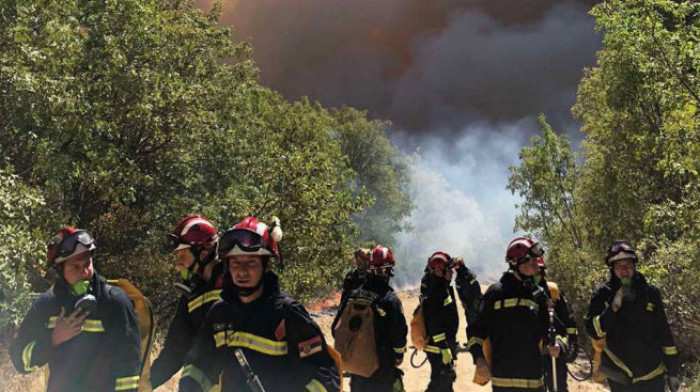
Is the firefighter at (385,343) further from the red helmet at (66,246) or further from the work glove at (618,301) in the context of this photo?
the red helmet at (66,246)

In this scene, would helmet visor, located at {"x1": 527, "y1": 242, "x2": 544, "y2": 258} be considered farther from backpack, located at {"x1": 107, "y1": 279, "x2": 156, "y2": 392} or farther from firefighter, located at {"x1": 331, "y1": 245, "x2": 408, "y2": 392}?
backpack, located at {"x1": 107, "y1": 279, "x2": 156, "y2": 392}

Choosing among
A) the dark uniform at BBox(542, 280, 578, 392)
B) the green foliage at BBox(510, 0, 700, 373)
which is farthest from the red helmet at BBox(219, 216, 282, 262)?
the green foliage at BBox(510, 0, 700, 373)

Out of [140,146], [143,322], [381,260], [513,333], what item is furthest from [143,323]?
[140,146]

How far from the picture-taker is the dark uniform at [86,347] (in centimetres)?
354

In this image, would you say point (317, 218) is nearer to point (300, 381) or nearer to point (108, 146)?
point (108, 146)

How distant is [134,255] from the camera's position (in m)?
13.4

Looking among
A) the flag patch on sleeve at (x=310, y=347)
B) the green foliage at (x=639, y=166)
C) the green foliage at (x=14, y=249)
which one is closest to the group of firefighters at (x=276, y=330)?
the flag patch on sleeve at (x=310, y=347)

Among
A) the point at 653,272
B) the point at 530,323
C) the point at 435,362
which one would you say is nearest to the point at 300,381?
the point at 530,323

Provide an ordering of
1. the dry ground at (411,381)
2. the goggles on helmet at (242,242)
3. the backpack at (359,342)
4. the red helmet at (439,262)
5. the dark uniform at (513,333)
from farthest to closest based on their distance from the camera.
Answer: the dry ground at (411,381), the red helmet at (439,262), the backpack at (359,342), the dark uniform at (513,333), the goggles on helmet at (242,242)

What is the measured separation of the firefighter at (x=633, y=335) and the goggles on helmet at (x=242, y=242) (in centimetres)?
434

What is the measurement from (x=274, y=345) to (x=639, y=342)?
14.5 ft

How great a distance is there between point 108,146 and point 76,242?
971cm

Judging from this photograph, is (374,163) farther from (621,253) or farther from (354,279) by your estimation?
(621,253)

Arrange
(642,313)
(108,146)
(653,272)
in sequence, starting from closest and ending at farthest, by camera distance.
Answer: (642,313) < (653,272) < (108,146)
